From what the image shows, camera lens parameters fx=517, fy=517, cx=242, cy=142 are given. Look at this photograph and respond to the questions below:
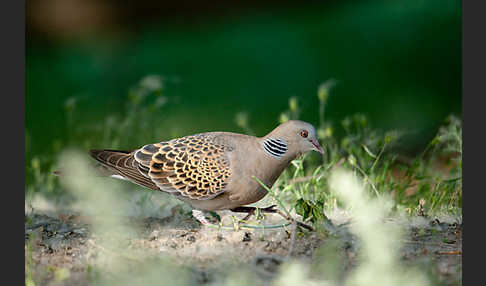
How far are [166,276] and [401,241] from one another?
4.63 ft

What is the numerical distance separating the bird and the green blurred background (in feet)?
9.60

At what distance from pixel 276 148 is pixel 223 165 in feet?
1.02

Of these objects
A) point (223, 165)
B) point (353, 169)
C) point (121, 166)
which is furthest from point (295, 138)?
point (353, 169)

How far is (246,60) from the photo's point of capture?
831cm

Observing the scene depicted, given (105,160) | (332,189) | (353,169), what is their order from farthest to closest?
(353,169), (332,189), (105,160)

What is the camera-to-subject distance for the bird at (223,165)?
9.41 ft

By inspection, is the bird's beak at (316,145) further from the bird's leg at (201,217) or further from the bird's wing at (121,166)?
the bird's wing at (121,166)

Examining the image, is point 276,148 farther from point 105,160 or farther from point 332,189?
point 105,160

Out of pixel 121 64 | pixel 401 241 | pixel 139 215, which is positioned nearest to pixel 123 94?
pixel 121 64

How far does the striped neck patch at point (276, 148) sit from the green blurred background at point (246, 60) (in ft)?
10.4

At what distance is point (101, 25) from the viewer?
8570 millimetres

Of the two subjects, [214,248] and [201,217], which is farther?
[201,217]

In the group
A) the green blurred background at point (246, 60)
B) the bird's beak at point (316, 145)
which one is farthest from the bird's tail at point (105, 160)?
the green blurred background at point (246, 60)

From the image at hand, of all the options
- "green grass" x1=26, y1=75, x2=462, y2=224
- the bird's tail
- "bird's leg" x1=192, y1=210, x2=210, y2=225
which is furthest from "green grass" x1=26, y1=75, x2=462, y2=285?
"bird's leg" x1=192, y1=210, x2=210, y2=225
